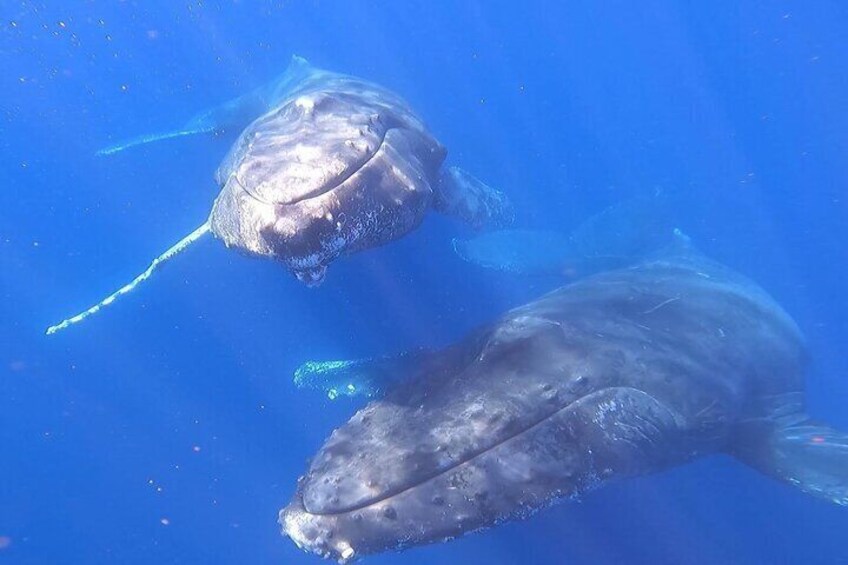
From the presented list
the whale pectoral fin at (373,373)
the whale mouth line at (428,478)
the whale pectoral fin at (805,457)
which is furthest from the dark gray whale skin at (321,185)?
the whale pectoral fin at (805,457)

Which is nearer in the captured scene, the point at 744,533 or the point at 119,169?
the point at 744,533

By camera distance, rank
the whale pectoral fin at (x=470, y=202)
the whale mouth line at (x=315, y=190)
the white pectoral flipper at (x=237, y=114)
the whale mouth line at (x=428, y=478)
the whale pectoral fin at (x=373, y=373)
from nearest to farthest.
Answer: the whale mouth line at (x=428, y=478) → the whale mouth line at (x=315, y=190) → the whale pectoral fin at (x=373, y=373) → the whale pectoral fin at (x=470, y=202) → the white pectoral flipper at (x=237, y=114)

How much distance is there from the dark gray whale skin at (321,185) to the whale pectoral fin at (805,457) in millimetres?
4962

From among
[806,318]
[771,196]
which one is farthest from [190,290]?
[771,196]

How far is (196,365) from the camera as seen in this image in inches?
746

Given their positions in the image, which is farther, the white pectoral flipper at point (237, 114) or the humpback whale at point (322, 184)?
the white pectoral flipper at point (237, 114)

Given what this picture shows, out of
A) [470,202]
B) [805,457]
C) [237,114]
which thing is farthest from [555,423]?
[237,114]

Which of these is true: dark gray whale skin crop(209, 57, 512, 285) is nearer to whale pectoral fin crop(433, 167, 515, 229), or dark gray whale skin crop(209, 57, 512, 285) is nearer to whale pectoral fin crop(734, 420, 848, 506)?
whale pectoral fin crop(433, 167, 515, 229)

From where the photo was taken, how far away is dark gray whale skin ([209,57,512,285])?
6.23 m

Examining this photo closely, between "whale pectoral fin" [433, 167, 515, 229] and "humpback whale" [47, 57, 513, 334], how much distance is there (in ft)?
5.60

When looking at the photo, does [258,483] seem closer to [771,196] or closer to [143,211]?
[143,211]

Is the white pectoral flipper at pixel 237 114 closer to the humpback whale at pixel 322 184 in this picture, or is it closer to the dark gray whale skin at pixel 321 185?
the humpback whale at pixel 322 184

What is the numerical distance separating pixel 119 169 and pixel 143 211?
380cm

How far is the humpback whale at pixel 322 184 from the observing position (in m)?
6.23
